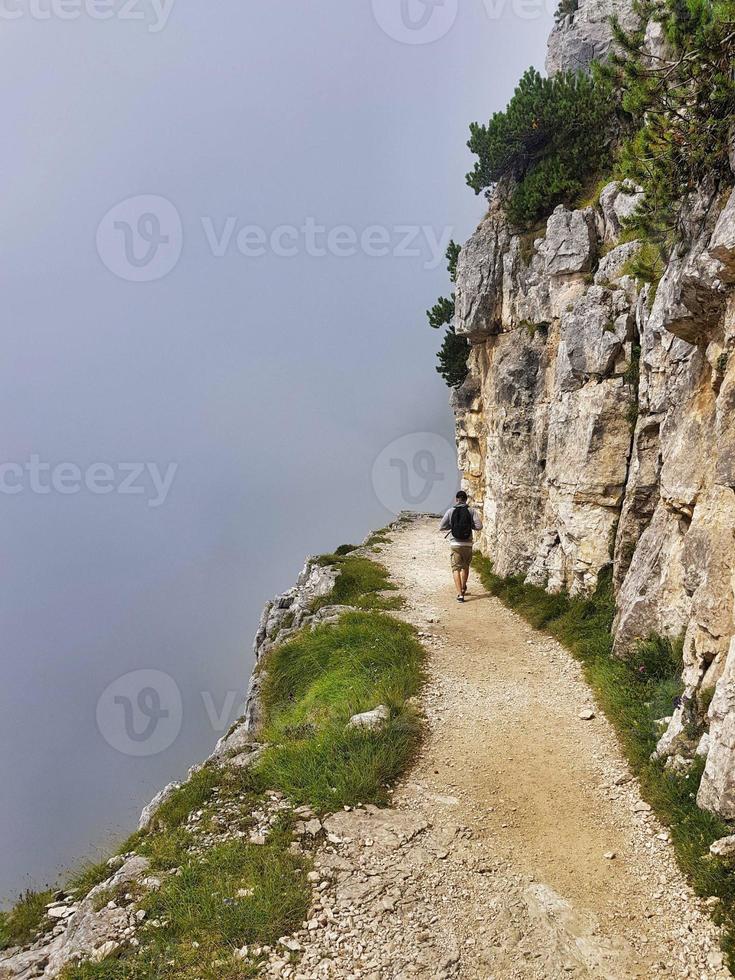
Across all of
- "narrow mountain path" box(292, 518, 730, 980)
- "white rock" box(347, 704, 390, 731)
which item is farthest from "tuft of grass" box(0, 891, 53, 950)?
"white rock" box(347, 704, 390, 731)

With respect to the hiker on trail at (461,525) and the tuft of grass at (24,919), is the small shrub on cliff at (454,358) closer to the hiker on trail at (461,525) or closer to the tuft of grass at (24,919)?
the hiker on trail at (461,525)

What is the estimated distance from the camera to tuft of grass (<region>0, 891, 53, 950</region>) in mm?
7836

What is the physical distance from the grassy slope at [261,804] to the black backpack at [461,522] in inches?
156

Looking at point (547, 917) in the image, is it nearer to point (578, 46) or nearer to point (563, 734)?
point (563, 734)

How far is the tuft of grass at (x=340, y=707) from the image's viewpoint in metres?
8.71

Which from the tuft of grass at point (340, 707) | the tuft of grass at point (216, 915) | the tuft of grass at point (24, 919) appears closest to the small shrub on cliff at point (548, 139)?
the tuft of grass at point (340, 707)

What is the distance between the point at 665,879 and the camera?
6414mm

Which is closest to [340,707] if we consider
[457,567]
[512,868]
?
[512,868]

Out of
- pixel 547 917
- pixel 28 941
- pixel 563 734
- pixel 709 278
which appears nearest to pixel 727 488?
pixel 709 278

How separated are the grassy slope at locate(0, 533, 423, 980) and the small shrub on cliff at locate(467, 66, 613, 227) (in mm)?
19616

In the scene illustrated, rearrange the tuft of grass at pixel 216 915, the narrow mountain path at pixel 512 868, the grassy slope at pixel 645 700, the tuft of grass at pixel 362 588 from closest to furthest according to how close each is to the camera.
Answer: the narrow mountain path at pixel 512 868 → the tuft of grass at pixel 216 915 → the grassy slope at pixel 645 700 → the tuft of grass at pixel 362 588

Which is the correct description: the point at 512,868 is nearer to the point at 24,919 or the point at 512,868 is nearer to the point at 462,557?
the point at 24,919

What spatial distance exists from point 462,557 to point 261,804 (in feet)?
36.5

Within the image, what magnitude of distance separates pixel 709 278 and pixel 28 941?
1539cm
